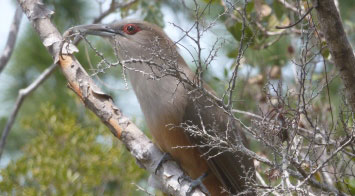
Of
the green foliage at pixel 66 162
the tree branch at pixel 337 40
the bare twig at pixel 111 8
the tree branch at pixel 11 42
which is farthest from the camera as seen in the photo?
the bare twig at pixel 111 8

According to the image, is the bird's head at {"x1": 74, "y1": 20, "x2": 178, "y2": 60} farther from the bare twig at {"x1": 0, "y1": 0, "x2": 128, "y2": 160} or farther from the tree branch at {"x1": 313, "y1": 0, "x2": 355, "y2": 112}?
the tree branch at {"x1": 313, "y1": 0, "x2": 355, "y2": 112}

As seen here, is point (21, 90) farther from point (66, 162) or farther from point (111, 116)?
point (111, 116)

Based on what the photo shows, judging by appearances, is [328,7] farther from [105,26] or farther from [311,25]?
[105,26]

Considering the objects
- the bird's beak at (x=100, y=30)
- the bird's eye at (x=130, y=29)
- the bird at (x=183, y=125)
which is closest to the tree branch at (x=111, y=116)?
the bird at (x=183, y=125)

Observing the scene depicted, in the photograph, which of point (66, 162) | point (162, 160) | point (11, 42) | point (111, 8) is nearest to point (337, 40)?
point (162, 160)

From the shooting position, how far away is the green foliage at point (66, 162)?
4078 millimetres

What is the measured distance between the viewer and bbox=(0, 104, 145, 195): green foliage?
4078 mm

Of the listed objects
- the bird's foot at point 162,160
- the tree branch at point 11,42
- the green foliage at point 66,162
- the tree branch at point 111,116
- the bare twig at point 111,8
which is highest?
the bare twig at point 111,8

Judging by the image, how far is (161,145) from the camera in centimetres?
367

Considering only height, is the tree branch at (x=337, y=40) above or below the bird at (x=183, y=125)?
above

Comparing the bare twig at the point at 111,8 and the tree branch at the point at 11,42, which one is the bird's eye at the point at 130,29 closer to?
the bare twig at the point at 111,8

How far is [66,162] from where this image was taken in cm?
428

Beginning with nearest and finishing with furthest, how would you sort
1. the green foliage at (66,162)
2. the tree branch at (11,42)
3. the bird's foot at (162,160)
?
1. the bird's foot at (162,160)
2. the green foliage at (66,162)
3. the tree branch at (11,42)

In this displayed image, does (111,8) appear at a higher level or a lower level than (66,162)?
higher
